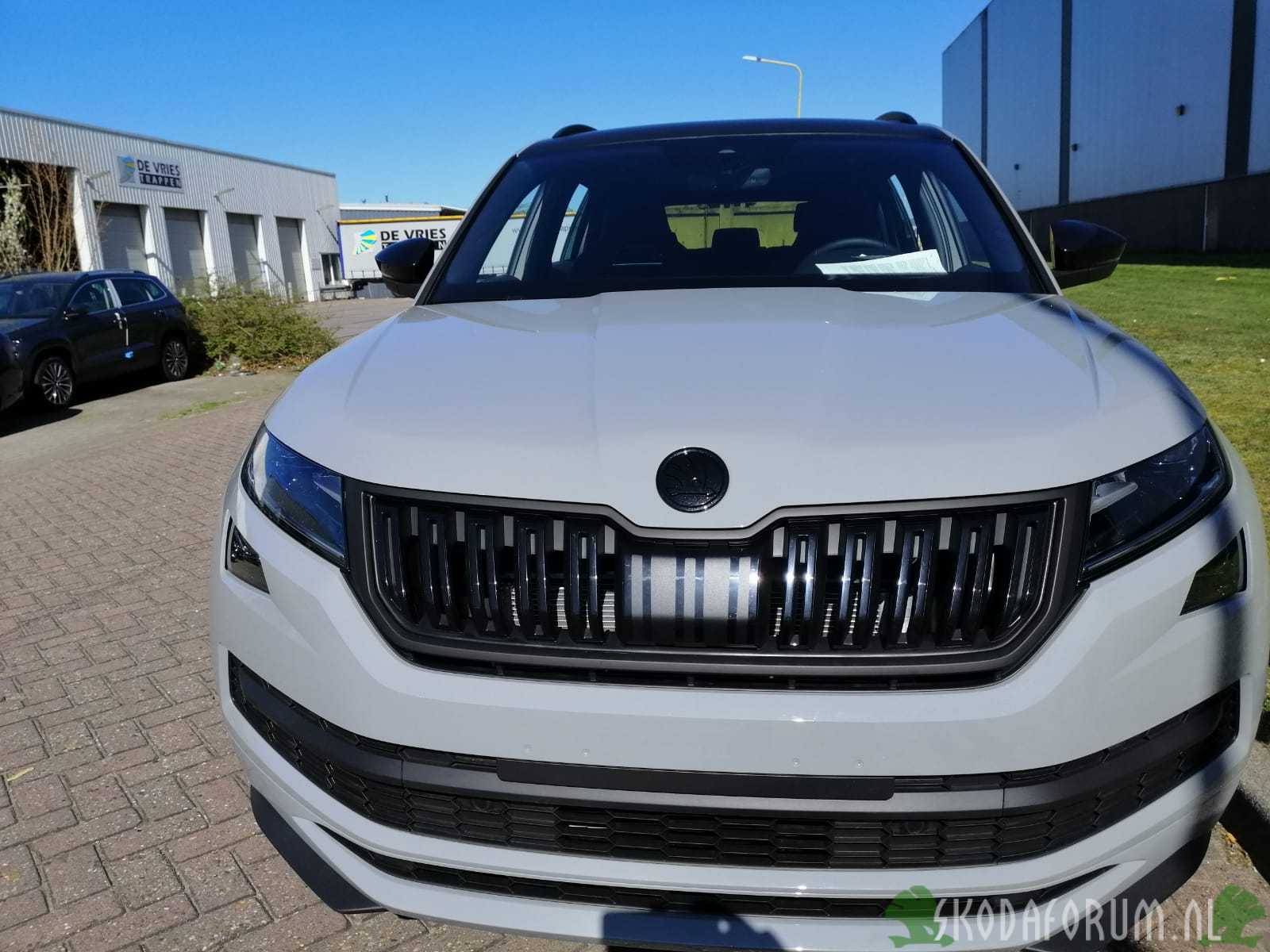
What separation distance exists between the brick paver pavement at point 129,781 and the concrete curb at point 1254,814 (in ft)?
5.51

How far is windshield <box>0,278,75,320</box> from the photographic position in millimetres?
12273

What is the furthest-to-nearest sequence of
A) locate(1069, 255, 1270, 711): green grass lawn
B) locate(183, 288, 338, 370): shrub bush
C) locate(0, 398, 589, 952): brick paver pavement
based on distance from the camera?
locate(183, 288, 338, 370): shrub bush < locate(1069, 255, 1270, 711): green grass lawn < locate(0, 398, 589, 952): brick paver pavement

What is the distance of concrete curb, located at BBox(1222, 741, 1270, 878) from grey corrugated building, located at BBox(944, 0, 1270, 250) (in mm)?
28911

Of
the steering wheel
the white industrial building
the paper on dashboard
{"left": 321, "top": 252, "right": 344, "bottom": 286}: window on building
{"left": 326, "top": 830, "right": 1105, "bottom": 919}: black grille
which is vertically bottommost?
{"left": 326, "top": 830, "right": 1105, "bottom": 919}: black grille

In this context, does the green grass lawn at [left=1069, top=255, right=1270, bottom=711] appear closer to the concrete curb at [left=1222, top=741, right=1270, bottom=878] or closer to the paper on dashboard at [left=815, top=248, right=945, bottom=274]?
the concrete curb at [left=1222, top=741, right=1270, bottom=878]

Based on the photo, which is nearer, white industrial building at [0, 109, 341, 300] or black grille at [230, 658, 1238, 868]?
black grille at [230, 658, 1238, 868]

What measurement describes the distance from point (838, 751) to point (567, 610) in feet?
1.58

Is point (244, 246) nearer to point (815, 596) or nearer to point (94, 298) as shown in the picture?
point (94, 298)

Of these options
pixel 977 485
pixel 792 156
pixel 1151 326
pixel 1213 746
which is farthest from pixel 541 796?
pixel 1151 326

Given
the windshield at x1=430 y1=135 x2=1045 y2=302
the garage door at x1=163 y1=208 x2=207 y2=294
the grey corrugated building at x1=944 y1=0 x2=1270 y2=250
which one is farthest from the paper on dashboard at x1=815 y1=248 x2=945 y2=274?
the garage door at x1=163 y1=208 x2=207 y2=294

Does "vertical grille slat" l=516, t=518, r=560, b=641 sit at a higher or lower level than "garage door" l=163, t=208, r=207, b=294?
lower

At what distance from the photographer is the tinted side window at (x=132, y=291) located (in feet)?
44.9

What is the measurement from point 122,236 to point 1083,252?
119 ft

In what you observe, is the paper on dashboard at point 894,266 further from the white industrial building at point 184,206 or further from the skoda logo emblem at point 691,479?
the white industrial building at point 184,206
